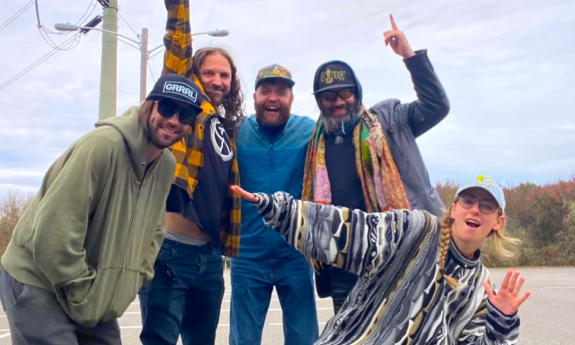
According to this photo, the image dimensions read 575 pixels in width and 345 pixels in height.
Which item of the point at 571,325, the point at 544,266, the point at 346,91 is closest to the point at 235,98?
the point at 346,91

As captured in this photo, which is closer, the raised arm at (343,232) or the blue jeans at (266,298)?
the raised arm at (343,232)

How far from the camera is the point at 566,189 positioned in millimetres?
24547

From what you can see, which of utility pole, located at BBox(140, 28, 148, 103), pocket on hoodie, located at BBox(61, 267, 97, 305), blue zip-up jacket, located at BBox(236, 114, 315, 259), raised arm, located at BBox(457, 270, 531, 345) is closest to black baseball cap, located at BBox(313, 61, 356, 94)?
blue zip-up jacket, located at BBox(236, 114, 315, 259)

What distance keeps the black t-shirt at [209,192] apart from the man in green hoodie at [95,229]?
0.36 m

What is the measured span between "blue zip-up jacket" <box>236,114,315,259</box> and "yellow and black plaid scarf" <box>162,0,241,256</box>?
172 millimetres

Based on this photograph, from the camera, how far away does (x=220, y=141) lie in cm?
338

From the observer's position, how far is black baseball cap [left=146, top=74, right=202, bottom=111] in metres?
2.64

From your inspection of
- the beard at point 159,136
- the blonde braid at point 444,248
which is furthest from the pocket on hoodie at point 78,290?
the blonde braid at point 444,248

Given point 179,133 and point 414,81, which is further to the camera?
point 414,81

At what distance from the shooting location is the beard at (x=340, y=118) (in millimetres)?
3398

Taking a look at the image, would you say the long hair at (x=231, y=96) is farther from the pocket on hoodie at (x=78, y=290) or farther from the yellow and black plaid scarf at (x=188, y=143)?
the pocket on hoodie at (x=78, y=290)

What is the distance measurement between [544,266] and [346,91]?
20531 millimetres

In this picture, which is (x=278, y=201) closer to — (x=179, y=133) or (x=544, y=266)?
(x=179, y=133)

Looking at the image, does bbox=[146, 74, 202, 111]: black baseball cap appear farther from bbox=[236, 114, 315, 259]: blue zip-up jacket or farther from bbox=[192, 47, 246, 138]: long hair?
bbox=[236, 114, 315, 259]: blue zip-up jacket
